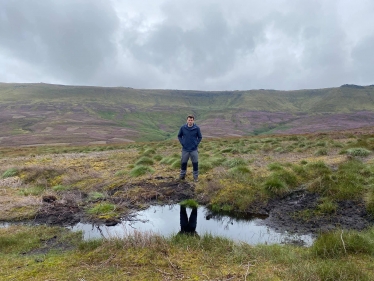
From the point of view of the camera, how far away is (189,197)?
33.7ft

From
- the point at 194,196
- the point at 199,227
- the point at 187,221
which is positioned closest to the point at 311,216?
the point at 199,227

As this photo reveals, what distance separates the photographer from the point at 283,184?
10.1 m

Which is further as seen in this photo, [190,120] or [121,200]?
[190,120]

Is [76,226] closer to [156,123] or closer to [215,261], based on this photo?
[215,261]

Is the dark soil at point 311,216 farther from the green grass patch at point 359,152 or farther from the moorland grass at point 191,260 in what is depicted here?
the green grass patch at point 359,152

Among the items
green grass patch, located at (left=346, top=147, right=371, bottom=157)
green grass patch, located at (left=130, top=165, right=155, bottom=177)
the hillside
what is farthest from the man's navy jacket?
the hillside

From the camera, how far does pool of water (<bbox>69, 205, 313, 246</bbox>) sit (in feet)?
22.3

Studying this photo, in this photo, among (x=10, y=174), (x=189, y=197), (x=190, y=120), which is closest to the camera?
(x=189, y=197)

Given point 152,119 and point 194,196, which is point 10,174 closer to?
point 194,196

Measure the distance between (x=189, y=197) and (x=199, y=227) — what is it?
2675mm

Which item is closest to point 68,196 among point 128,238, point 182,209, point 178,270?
point 182,209

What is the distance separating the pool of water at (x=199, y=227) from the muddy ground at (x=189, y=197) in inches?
13.4

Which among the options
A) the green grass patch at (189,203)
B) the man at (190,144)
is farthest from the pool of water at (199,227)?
the man at (190,144)

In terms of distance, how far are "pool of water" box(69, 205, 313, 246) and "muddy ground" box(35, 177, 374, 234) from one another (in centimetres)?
34
